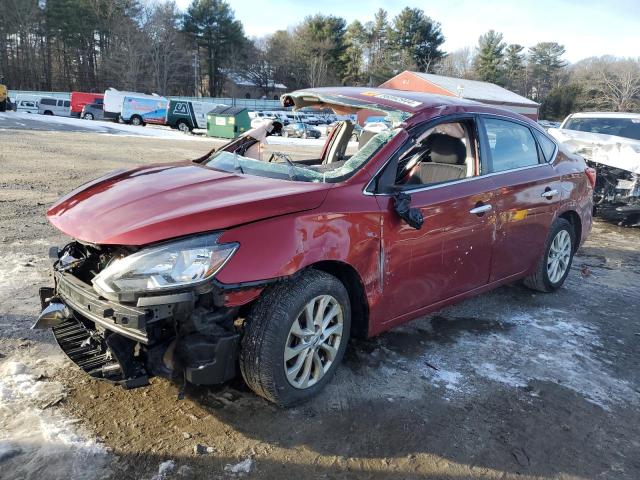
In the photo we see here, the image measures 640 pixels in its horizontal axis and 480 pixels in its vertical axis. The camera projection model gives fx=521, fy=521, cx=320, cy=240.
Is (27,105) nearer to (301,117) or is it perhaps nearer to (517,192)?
(301,117)

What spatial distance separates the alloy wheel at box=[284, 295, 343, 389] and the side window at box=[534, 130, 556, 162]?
279 cm

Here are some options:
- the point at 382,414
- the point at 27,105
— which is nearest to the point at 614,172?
the point at 382,414

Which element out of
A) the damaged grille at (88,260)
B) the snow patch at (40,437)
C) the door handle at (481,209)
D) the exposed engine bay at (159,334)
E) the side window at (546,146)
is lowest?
the snow patch at (40,437)

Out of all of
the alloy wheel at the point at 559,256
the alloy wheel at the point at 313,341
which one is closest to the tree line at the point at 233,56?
the alloy wheel at the point at 559,256

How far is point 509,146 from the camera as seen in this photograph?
14.2ft

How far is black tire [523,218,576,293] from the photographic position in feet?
15.7

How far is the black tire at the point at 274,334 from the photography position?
268cm

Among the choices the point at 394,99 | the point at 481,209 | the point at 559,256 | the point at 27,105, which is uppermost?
the point at 27,105

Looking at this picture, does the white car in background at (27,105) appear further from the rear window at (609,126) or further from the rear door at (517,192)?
the rear door at (517,192)

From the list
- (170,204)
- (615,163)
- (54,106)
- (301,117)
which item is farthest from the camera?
(54,106)

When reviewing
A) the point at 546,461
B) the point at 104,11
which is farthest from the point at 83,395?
the point at 104,11

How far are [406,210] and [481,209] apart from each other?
0.89 meters

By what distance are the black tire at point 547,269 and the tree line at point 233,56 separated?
57.9 metres

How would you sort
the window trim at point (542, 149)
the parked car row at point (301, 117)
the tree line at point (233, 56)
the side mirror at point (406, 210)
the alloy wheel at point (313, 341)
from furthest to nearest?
the tree line at point (233, 56), the parked car row at point (301, 117), the window trim at point (542, 149), the side mirror at point (406, 210), the alloy wheel at point (313, 341)
